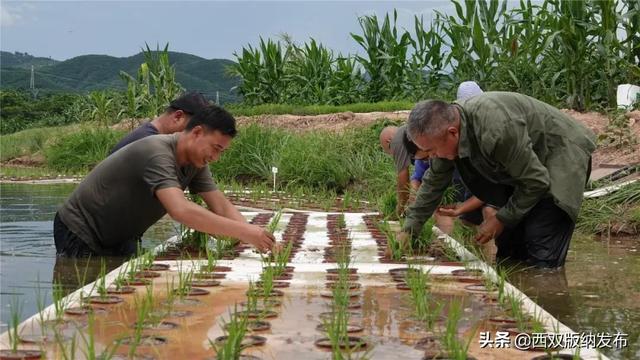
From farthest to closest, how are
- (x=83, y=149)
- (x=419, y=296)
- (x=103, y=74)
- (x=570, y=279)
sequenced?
(x=103, y=74)
(x=83, y=149)
(x=570, y=279)
(x=419, y=296)

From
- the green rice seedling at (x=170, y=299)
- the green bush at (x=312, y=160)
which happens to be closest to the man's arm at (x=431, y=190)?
the green rice seedling at (x=170, y=299)

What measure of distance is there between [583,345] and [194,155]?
2.47 meters

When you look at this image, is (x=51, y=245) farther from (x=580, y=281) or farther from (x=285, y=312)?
(x=580, y=281)

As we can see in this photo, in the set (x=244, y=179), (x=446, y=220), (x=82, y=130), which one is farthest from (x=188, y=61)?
(x=446, y=220)

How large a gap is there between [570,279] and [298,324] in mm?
2061

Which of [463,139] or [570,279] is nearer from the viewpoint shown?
[463,139]

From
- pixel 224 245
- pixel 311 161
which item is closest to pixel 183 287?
pixel 224 245

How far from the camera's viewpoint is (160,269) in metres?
4.47

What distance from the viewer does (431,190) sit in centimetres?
488

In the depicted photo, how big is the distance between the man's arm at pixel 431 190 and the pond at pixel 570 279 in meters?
0.63

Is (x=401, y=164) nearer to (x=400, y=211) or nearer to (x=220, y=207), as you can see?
(x=400, y=211)

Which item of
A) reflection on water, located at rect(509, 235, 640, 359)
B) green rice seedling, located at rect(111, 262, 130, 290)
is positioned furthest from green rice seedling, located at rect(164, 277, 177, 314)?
reflection on water, located at rect(509, 235, 640, 359)

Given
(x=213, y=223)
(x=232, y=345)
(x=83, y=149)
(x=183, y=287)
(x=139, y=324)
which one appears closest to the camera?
(x=232, y=345)

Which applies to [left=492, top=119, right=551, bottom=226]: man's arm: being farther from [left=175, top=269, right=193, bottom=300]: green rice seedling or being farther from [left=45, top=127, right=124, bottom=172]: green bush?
[left=45, top=127, right=124, bottom=172]: green bush
